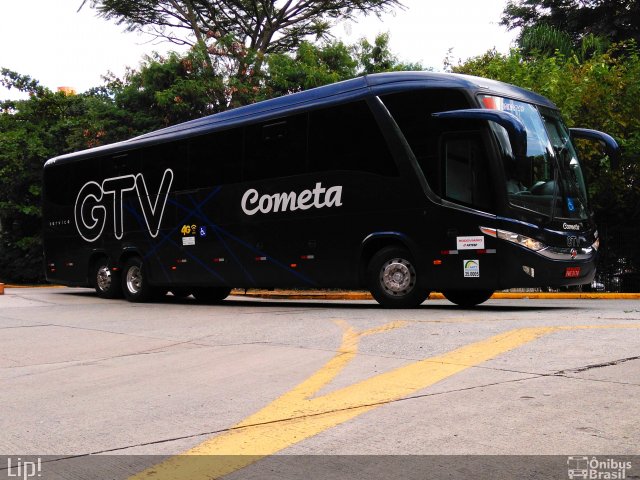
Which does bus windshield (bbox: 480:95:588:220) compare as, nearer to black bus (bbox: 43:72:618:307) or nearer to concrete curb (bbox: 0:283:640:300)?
black bus (bbox: 43:72:618:307)

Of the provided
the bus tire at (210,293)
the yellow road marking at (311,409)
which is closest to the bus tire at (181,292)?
the bus tire at (210,293)

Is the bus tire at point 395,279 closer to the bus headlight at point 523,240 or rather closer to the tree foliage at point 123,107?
the bus headlight at point 523,240

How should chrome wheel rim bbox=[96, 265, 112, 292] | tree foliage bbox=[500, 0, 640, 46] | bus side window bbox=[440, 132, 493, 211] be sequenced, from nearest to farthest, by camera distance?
bus side window bbox=[440, 132, 493, 211], chrome wheel rim bbox=[96, 265, 112, 292], tree foliage bbox=[500, 0, 640, 46]

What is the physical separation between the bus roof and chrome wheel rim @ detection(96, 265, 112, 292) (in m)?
3.52

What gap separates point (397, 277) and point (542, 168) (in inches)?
109

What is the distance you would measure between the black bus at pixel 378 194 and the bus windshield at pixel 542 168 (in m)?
0.02

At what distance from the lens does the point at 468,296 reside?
1378cm

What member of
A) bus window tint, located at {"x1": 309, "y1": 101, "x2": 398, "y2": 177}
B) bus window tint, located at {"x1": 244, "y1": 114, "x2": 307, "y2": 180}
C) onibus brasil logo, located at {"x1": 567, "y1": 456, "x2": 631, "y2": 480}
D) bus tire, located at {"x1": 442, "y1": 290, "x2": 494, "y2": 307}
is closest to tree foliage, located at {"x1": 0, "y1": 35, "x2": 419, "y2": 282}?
bus window tint, located at {"x1": 244, "y1": 114, "x2": 307, "y2": 180}

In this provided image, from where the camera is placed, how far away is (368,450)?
180 inches

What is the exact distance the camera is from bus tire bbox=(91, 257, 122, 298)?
18438 mm

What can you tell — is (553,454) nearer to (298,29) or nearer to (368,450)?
(368,450)

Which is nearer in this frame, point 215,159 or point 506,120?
point 506,120

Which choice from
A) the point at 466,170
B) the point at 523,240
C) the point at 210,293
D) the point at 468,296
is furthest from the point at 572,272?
the point at 210,293

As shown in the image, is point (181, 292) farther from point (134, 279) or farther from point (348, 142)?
point (348, 142)
